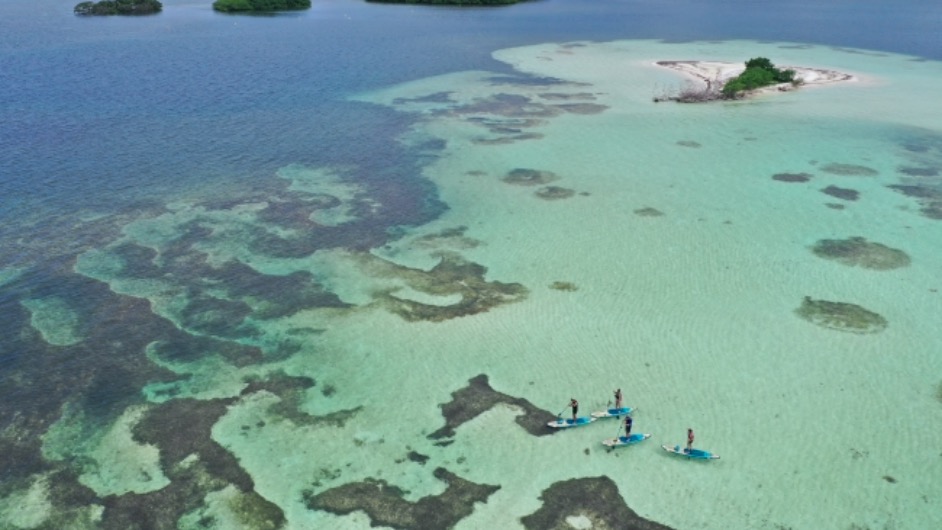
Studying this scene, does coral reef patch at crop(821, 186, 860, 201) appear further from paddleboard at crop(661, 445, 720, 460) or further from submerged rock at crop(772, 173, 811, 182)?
paddleboard at crop(661, 445, 720, 460)

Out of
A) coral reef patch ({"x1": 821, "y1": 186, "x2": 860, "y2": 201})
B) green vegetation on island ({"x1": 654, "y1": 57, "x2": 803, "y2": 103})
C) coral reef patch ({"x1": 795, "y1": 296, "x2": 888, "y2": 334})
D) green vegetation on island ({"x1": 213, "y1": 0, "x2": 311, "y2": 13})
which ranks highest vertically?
green vegetation on island ({"x1": 213, "y1": 0, "x2": 311, "y2": 13})

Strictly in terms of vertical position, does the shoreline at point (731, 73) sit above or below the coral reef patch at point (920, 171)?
above

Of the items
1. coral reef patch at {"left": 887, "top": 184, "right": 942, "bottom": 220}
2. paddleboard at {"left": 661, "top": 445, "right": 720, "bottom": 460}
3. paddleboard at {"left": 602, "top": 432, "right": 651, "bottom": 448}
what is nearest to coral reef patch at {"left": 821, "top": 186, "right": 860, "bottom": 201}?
coral reef patch at {"left": 887, "top": 184, "right": 942, "bottom": 220}

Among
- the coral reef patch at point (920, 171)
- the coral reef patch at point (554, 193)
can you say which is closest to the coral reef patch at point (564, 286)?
the coral reef patch at point (554, 193)

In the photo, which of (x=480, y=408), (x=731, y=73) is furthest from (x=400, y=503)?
(x=731, y=73)

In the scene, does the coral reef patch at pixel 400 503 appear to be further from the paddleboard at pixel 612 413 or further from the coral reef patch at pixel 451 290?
the coral reef patch at pixel 451 290

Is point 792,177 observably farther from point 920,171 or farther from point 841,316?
point 841,316
